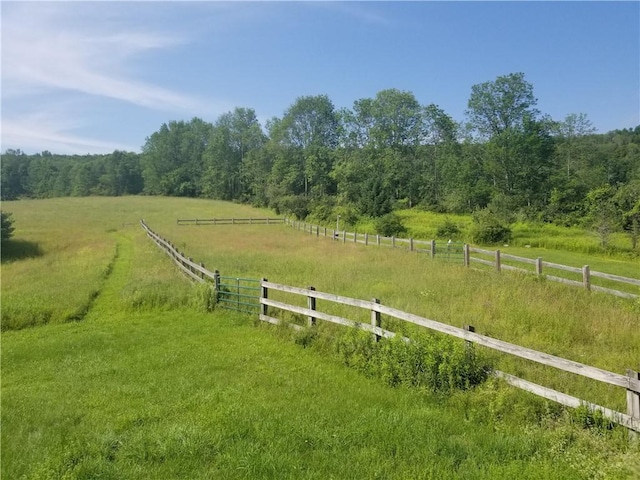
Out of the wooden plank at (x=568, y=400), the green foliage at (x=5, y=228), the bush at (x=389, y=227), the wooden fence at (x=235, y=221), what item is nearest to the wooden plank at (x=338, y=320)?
the wooden plank at (x=568, y=400)

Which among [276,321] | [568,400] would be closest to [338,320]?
[276,321]

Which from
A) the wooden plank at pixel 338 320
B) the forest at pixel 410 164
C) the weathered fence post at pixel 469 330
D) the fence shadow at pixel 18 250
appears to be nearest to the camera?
the weathered fence post at pixel 469 330

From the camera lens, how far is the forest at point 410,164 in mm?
50062

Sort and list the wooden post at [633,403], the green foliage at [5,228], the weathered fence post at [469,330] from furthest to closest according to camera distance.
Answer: the green foliage at [5,228] < the weathered fence post at [469,330] < the wooden post at [633,403]

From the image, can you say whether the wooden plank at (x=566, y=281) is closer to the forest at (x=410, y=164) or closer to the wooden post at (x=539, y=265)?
the wooden post at (x=539, y=265)

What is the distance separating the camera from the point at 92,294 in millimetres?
16109

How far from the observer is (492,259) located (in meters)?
25.5

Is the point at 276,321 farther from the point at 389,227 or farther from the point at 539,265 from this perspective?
the point at 389,227

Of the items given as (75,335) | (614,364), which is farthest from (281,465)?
(75,335)

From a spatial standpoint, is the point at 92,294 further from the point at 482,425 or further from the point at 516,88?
the point at 516,88

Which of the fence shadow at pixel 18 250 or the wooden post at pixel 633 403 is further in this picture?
the fence shadow at pixel 18 250

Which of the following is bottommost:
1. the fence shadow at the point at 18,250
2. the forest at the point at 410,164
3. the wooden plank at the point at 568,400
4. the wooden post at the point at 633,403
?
the fence shadow at the point at 18,250

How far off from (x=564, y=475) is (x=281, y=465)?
2.89 metres

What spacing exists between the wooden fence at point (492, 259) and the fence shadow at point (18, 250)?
20.1 m
